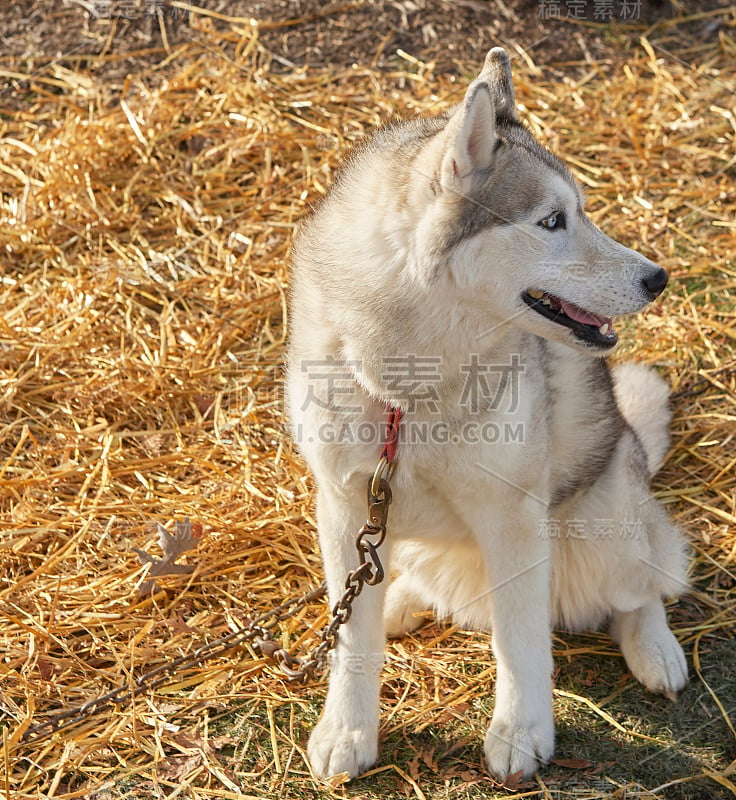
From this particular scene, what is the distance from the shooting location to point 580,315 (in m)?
2.60

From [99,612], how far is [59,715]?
462 mm

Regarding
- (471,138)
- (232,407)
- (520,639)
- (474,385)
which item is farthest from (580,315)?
(232,407)

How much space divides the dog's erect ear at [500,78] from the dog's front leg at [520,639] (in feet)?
3.46

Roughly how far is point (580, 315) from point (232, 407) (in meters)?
2.00

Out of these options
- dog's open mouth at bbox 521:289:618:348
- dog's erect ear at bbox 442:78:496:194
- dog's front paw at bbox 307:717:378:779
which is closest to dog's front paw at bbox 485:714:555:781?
dog's front paw at bbox 307:717:378:779

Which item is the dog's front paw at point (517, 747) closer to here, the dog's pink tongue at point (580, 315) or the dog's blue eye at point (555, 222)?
the dog's pink tongue at point (580, 315)

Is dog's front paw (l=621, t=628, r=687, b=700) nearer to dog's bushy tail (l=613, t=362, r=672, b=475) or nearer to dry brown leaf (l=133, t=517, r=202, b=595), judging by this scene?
dog's bushy tail (l=613, t=362, r=672, b=475)

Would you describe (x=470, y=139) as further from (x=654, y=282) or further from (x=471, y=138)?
(x=654, y=282)

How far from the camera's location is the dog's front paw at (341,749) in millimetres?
2787

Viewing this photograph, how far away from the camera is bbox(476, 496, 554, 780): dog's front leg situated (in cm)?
273

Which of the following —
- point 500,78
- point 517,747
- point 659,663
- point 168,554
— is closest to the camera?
point 500,78

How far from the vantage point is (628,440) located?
3.29 meters

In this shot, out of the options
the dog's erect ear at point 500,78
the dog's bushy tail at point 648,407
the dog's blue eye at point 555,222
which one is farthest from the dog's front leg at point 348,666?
the dog's bushy tail at point 648,407

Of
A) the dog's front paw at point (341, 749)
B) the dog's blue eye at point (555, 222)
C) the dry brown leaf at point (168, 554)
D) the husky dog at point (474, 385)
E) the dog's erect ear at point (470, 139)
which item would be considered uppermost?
the dog's erect ear at point (470, 139)
